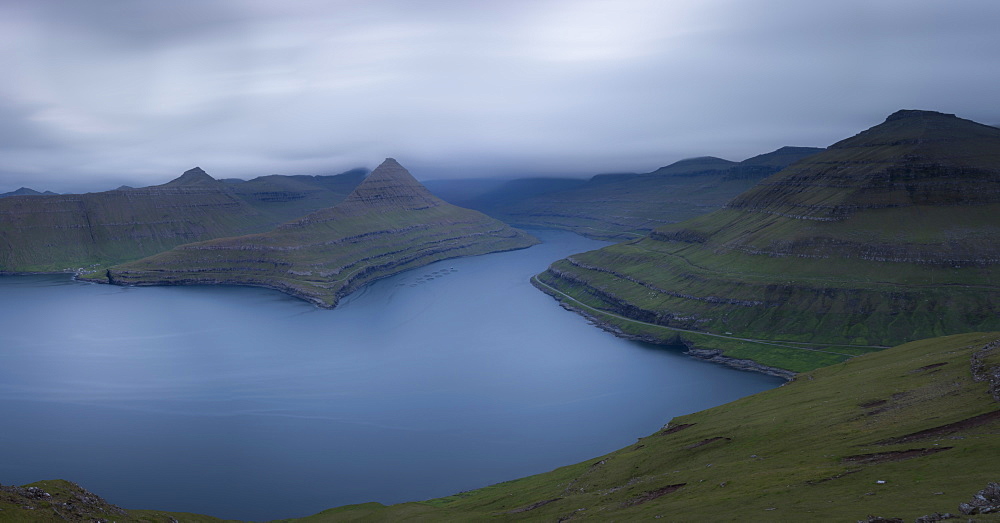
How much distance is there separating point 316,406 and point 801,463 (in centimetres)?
9430

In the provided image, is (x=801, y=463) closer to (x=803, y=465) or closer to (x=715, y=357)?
(x=803, y=465)

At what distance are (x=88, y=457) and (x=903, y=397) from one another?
382ft

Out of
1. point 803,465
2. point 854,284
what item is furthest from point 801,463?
point 854,284

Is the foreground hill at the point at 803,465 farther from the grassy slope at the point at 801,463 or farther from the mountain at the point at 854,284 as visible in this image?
the mountain at the point at 854,284

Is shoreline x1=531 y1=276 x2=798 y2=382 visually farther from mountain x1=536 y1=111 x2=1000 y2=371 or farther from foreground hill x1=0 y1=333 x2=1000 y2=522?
foreground hill x1=0 y1=333 x2=1000 y2=522

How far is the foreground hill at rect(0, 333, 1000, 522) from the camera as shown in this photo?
125 ft

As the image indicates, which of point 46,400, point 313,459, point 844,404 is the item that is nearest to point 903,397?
point 844,404

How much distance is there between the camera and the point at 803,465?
50.1 m

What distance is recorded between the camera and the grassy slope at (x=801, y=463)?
3847 cm

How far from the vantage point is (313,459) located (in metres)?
98.2

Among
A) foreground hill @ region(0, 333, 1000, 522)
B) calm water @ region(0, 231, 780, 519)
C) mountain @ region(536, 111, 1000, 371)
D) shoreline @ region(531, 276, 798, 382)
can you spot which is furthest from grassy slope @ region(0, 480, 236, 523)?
mountain @ region(536, 111, 1000, 371)

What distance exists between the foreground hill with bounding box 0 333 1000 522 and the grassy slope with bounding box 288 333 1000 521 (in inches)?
6.4

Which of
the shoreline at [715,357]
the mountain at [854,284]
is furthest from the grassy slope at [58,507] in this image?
the mountain at [854,284]

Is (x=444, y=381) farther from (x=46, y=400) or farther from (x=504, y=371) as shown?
(x=46, y=400)
